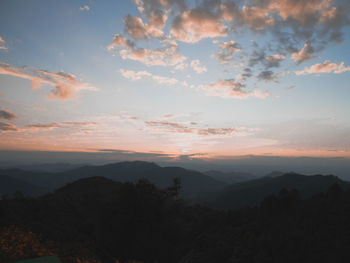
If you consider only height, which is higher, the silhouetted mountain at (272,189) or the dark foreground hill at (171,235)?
the dark foreground hill at (171,235)

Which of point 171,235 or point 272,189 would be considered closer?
point 171,235

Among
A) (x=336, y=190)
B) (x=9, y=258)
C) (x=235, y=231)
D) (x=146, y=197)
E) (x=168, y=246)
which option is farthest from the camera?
(x=336, y=190)

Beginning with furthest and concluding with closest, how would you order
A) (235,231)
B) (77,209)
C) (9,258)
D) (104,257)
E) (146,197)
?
(77,209) → (235,231) → (146,197) → (104,257) → (9,258)

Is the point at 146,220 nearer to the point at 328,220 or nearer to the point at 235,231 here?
the point at 235,231

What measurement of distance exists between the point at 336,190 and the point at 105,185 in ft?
186

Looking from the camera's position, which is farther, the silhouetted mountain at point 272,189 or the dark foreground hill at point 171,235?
the silhouetted mountain at point 272,189

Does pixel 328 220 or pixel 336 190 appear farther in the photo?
pixel 336 190

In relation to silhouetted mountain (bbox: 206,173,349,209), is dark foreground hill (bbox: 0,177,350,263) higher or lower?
higher

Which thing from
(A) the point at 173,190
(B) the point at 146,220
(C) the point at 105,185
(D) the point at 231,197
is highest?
(A) the point at 173,190

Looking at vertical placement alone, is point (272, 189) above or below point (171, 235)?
below

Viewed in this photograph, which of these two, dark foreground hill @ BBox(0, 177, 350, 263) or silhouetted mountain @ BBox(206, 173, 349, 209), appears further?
silhouetted mountain @ BBox(206, 173, 349, 209)

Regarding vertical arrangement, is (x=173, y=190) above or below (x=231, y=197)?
above

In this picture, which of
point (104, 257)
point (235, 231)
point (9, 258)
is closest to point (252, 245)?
point (235, 231)

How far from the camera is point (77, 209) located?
111 ft
